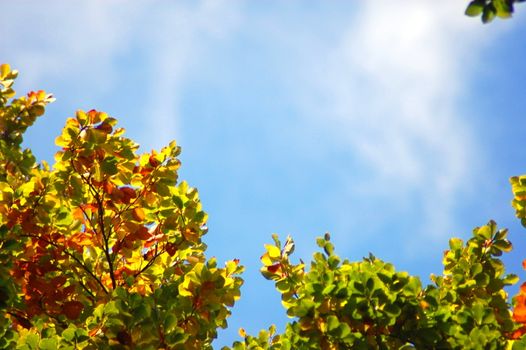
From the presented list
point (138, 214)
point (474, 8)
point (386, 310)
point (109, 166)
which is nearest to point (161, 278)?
point (138, 214)

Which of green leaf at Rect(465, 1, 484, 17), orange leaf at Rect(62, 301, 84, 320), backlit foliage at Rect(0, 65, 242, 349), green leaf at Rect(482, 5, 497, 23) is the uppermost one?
backlit foliage at Rect(0, 65, 242, 349)

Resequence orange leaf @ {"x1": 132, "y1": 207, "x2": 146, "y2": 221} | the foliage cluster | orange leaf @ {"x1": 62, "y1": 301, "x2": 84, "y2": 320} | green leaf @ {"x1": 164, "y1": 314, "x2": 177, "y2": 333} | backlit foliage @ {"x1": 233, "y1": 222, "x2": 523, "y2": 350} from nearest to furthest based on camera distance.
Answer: the foliage cluster, green leaf @ {"x1": 164, "y1": 314, "x2": 177, "y2": 333}, backlit foliage @ {"x1": 233, "y1": 222, "x2": 523, "y2": 350}, orange leaf @ {"x1": 62, "y1": 301, "x2": 84, "y2": 320}, orange leaf @ {"x1": 132, "y1": 207, "x2": 146, "y2": 221}

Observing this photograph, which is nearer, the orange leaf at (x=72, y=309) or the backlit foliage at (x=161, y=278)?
the backlit foliage at (x=161, y=278)

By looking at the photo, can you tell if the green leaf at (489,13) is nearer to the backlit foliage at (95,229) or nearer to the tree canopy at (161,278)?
the tree canopy at (161,278)

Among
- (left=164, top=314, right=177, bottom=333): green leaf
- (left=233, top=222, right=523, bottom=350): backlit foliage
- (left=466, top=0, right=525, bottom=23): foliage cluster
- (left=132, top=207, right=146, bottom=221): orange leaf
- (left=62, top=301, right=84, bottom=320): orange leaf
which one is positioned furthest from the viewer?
(left=132, top=207, right=146, bottom=221): orange leaf

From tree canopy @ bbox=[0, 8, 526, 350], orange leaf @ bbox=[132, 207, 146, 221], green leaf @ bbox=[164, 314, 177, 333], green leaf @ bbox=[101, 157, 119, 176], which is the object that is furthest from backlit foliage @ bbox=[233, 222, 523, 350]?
green leaf @ bbox=[101, 157, 119, 176]

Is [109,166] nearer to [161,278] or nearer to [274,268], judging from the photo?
[161,278]

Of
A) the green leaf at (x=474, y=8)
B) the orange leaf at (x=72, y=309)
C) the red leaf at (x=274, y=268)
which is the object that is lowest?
the green leaf at (x=474, y=8)

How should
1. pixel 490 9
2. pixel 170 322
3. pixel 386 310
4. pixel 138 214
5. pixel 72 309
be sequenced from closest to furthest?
pixel 490 9 → pixel 170 322 → pixel 386 310 → pixel 72 309 → pixel 138 214

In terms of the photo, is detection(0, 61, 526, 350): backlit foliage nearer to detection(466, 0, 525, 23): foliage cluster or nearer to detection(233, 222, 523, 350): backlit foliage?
detection(233, 222, 523, 350): backlit foliage

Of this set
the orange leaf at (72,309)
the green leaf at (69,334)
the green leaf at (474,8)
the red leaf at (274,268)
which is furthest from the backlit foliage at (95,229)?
the green leaf at (474,8)

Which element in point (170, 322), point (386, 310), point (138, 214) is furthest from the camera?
point (138, 214)

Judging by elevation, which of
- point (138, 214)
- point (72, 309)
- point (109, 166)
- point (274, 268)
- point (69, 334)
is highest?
point (109, 166)

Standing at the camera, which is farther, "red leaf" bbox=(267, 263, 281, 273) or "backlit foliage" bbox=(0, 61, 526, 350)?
"red leaf" bbox=(267, 263, 281, 273)
